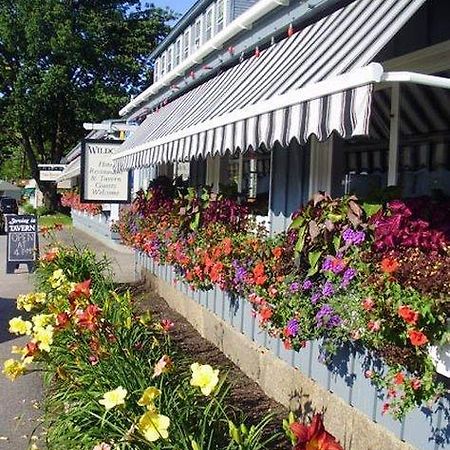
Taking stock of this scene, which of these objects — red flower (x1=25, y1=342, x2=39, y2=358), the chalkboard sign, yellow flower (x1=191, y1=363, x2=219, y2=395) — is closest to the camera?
yellow flower (x1=191, y1=363, x2=219, y2=395)

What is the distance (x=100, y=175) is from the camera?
11938 millimetres

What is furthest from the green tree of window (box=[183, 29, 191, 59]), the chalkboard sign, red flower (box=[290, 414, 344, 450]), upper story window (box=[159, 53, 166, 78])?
red flower (box=[290, 414, 344, 450])

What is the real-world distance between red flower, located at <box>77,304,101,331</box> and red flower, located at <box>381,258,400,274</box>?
81.5 inches

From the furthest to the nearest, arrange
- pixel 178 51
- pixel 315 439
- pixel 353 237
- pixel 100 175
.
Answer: pixel 178 51
pixel 100 175
pixel 353 237
pixel 315 439

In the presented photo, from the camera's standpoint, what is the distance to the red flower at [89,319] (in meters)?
4.60

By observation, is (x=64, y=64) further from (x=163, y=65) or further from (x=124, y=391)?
(x=124, y=391)

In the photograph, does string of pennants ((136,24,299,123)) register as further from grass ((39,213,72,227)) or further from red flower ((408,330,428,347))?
grass ((39,213,72,227))

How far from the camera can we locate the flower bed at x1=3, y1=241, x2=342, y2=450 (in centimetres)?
312

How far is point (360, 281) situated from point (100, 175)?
8.74 metres

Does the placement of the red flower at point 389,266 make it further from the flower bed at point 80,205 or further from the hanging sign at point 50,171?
the hanging sign at point 50,171

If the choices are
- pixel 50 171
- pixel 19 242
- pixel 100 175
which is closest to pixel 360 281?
pixel 100 175

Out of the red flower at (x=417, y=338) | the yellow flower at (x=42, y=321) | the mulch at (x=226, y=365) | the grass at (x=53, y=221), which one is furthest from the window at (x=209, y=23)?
the grass at (x=53, y=221)

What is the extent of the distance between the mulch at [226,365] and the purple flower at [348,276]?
1.07m

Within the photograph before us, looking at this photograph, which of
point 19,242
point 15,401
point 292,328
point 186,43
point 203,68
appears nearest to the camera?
point 292,328
